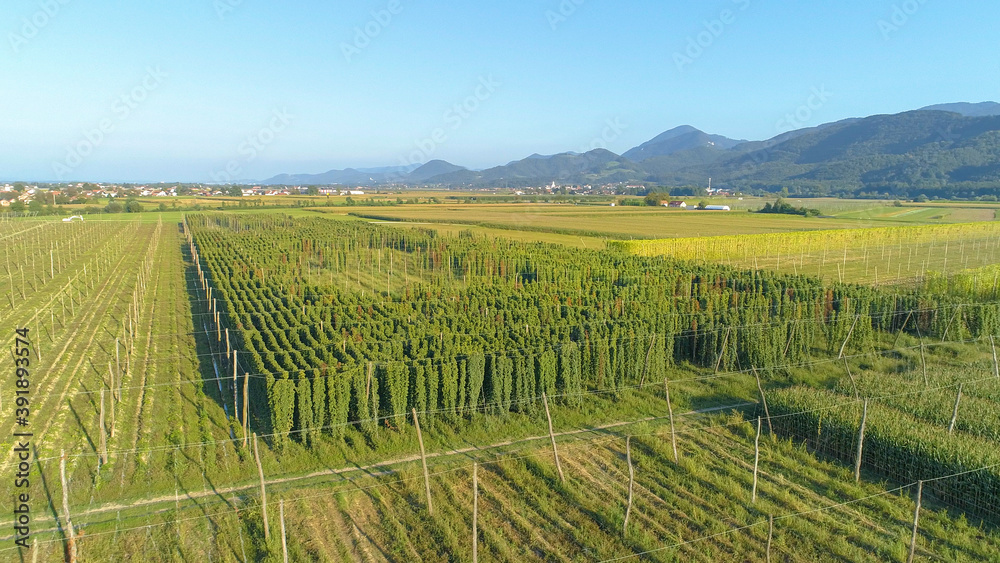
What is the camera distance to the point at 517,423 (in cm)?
1188

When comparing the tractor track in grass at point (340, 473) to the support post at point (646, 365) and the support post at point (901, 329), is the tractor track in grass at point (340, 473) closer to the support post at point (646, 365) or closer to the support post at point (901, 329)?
the support post at point (646, 365)

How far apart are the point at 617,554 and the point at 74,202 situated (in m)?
112

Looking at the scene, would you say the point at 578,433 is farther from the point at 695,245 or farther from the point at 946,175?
the point at 946,175

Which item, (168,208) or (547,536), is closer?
(547,536)

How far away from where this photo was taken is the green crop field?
7.98 m

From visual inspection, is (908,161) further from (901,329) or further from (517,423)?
(517,423)

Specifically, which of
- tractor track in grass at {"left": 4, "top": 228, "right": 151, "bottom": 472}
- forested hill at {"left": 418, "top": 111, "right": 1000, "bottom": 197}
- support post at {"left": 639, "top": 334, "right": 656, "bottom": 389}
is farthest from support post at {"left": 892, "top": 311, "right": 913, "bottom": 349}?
forested hill at {"left": 418, "top": 111, "right": 1000, "bottom": 197}

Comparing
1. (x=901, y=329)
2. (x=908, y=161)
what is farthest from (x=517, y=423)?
(x=908, y=161)

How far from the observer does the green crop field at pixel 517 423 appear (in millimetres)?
7980

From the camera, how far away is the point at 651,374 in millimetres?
14484

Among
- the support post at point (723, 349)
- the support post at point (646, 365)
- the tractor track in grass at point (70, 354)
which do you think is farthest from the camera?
the support post at point (723, 349)

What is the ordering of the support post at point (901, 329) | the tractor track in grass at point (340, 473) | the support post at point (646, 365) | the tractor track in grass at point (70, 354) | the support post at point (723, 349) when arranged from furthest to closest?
the support post at point (901, 329) → the support post at point (723, 349) → the support post at point (646, 365) → the tractor track in grass at point (70, 354) → the tractor track in grass at point (340, 473)

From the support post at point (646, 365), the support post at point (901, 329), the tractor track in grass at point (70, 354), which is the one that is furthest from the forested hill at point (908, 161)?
the tractor track in grass at point (70, 354)

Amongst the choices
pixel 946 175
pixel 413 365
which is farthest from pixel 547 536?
pixel 946 175
